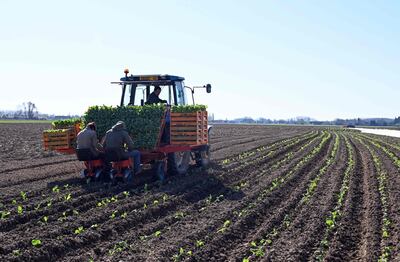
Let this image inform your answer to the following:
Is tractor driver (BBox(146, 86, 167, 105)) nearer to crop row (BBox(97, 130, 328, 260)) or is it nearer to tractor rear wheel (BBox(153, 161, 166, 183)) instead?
tractor rear wheel (BBox(153, 161, 166, 183))

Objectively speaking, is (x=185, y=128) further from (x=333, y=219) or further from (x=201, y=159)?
(x=333, y=219)

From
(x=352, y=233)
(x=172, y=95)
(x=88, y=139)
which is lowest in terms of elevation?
(x=352, y=233)

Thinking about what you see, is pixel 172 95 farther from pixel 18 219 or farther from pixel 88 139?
pixel 18 219

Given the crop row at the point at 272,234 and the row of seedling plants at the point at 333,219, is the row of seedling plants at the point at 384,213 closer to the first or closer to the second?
the row of seedling plants at the point at 333,219

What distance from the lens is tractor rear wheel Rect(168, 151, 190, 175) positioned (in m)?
13.2

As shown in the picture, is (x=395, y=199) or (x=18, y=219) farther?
(x=395, y=199)

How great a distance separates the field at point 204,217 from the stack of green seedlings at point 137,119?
3.54 feet

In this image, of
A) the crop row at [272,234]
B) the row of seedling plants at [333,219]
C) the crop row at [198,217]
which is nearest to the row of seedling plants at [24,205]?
the crop row at [198,217]

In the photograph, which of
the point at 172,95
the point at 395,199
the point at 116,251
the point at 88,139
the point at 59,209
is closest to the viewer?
the point at 116,251

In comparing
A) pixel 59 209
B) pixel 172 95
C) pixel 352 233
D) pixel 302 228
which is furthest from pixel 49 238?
pixel 172 95

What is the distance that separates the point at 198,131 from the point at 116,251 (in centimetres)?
678

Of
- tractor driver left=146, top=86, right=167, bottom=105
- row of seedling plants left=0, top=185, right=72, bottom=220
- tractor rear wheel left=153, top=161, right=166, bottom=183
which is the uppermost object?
tractor driver left=146, top=86, right=167, bottom=105

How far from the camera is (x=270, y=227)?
8.17 meters

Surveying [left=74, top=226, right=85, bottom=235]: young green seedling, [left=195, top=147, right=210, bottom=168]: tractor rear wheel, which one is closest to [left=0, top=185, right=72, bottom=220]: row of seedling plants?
[left=74, top=226, right=85, bottom=235]: young green seedling
